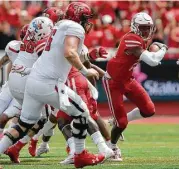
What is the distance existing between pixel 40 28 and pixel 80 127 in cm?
152

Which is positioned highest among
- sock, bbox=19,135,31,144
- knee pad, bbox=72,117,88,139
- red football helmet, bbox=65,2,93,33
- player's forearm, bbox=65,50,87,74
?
red football helmet, bbox=65,2,93,33

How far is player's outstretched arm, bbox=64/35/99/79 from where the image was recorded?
26.5 feet

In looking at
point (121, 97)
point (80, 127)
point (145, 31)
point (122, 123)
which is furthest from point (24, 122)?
point (145, 31)

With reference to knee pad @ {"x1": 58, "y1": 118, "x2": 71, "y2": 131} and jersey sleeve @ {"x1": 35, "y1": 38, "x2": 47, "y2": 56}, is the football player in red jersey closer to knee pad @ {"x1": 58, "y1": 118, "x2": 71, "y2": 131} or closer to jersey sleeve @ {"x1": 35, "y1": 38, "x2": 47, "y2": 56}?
knee pad @ {"x1": 58, "y1": 118, "x2": 71, "y2": 131}

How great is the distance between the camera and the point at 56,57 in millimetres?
8406

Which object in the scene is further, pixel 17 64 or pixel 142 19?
pixel 142 19

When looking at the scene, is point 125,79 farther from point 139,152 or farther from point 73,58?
point 73,58

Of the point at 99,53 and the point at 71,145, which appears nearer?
the point at 99,53

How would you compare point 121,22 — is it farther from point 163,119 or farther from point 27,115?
point 27,115

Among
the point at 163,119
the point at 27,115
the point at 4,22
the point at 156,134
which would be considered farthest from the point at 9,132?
the point at 4,22

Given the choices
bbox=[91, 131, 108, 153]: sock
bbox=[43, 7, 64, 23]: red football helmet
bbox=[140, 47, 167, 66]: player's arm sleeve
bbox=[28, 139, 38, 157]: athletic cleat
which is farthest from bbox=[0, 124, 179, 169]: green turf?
bbox=[43, 7, 64, 23]: red football helmet

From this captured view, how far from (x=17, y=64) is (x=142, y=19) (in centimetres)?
179

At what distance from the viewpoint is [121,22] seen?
768 inches

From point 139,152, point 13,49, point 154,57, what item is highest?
point 154,57
